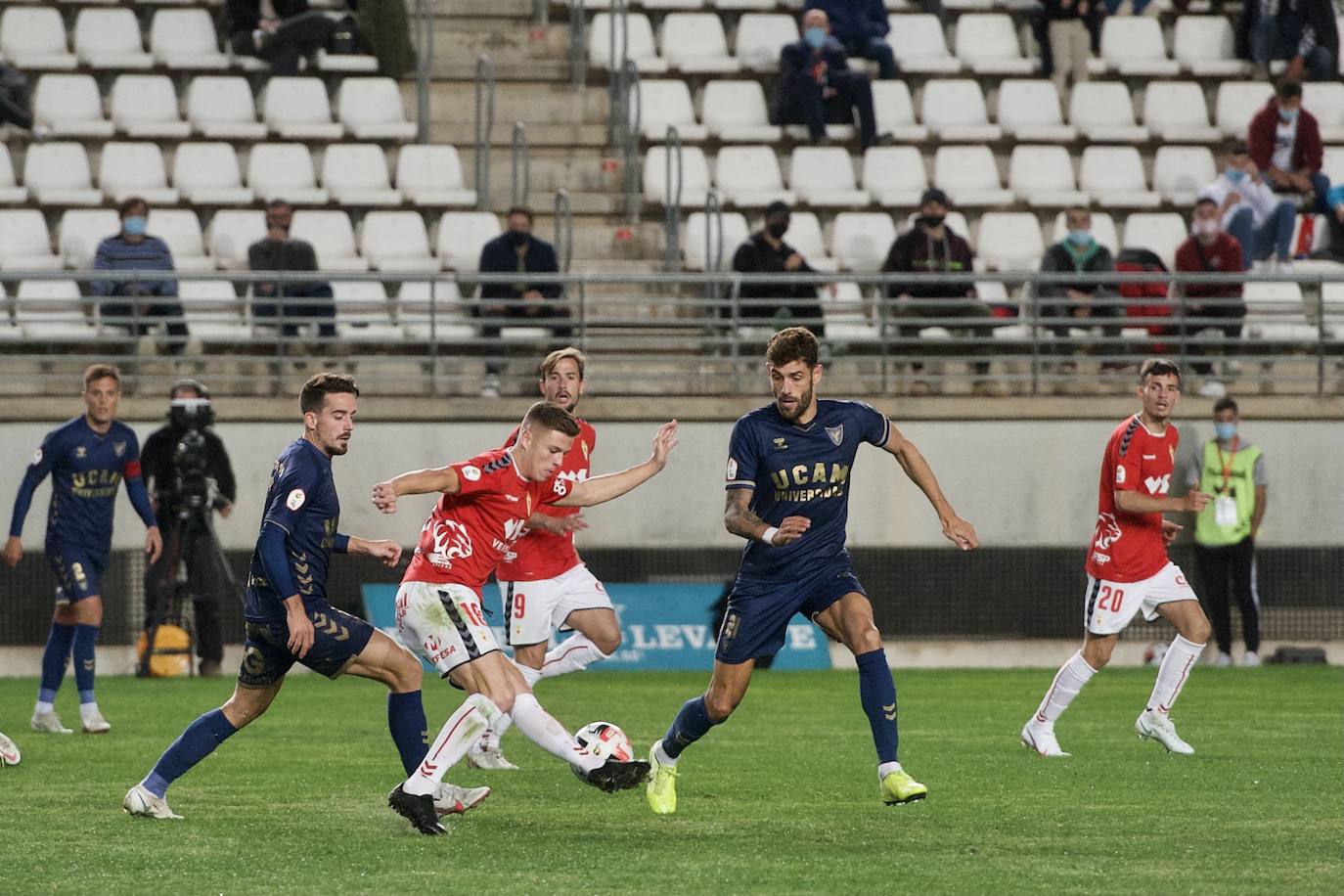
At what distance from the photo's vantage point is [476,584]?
334 inches

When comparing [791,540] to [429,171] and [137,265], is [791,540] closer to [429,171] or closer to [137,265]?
[137,265]

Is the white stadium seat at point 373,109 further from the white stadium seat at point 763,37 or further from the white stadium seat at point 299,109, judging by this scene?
the white stadium seat at point 763,37

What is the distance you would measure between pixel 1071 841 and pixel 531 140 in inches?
625

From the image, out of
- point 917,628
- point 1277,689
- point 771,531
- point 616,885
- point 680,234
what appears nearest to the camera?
point 616,885

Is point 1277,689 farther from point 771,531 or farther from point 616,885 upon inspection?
point 616,885

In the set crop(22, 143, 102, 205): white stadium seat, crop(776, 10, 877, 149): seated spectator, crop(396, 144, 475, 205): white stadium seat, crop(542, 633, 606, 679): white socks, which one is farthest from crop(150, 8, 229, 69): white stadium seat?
crop(542, 633, 606, 679): white socks

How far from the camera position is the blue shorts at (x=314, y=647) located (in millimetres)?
8188

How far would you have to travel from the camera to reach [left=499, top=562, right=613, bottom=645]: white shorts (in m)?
11.2

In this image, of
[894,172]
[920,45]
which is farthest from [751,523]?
[920,45]

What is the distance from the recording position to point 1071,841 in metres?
7.89

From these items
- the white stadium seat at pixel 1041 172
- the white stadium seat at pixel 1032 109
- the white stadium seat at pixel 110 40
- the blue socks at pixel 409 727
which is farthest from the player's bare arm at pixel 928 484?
the white stadium seat at pixel 110 40

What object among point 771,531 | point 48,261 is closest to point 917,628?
point 48,261

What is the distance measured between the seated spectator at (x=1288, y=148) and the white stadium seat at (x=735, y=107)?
535 cm

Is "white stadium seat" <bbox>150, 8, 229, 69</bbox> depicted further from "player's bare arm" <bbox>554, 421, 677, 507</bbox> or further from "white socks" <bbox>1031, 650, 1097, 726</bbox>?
"player's bare arm" <bbox>554, 421, 677, 507</bbox>
